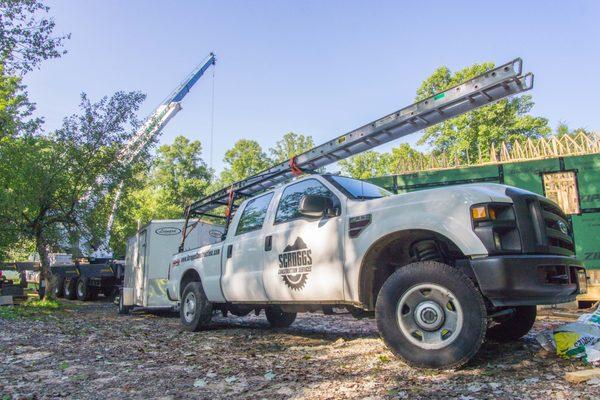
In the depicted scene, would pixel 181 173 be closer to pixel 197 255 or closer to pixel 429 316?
pixel 197 255

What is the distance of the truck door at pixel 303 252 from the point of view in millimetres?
4691

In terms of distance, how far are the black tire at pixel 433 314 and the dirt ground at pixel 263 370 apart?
163 millimetres

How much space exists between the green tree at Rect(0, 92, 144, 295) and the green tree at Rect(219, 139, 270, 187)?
Answer: 33.0 m

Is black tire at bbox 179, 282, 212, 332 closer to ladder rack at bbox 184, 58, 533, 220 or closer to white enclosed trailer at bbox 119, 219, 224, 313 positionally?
ladder rack at bbox 184, 58, 533, 220

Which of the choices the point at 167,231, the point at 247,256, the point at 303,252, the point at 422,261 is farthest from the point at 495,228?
the point at 167,231

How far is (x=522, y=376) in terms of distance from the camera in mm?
3443

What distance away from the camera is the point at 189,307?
24.3 ft

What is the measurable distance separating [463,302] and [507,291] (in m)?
0.34

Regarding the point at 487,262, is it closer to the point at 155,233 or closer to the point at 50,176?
the point at 155,233

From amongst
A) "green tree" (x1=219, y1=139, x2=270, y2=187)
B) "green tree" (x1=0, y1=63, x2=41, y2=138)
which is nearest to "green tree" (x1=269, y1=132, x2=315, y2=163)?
"green tree" (x1=219, y1=139, x2=270, y2=187)

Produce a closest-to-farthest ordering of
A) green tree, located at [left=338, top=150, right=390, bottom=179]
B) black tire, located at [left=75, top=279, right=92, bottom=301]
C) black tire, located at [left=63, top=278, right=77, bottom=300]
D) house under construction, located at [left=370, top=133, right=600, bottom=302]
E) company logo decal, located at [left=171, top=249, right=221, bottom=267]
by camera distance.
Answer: company logo decal, located at [left=171, top=249, right=221, bottom=267], house under construction, located at [left=370, top=133, right=600, bottom=302], black tire, located at [left=75, top=279, right=92, bottom=301], black tire, located at [left=63, top=278, right=77, bottom=300], green tree, located at [left=338, top=150, right=390, bottom=179]

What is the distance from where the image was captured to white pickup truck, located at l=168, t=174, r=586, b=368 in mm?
3533

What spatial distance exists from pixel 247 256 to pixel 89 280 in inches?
586

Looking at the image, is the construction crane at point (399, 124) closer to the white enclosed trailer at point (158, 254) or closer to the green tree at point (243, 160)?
the white enclosed trailer at point (158, 254)
